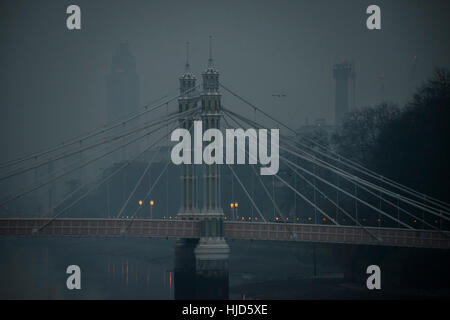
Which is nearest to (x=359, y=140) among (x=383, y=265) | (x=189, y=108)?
(x=383, y=265)

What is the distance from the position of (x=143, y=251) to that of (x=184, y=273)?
73.0 metres

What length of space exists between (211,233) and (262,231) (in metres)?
5.06

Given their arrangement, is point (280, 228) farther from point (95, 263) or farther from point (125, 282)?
point (95, 263)

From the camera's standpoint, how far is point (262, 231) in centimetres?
7406

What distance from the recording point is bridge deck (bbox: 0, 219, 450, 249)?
234ft

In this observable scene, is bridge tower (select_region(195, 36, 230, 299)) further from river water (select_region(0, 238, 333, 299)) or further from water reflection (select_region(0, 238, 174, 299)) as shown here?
water reflection (select_region(0, 238, 174, 299))

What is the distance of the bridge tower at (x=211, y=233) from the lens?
75375 mm

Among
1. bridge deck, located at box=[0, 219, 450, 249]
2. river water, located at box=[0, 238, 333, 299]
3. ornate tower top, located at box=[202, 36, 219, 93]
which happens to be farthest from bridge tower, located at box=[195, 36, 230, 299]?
river water, located at box=[0, 238, 333, 299]

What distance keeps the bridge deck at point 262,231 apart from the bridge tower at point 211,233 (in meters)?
3.03

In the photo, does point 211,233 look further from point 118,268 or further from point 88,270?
point 118,268

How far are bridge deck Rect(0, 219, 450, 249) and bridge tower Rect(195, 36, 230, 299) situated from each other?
303 cm
